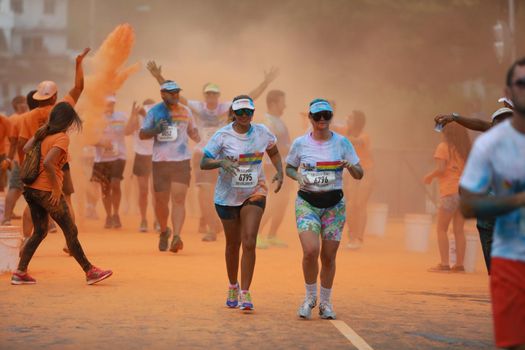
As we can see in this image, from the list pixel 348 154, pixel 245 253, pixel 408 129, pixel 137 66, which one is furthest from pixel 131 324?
pixel 408 129

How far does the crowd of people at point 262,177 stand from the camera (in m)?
5.30

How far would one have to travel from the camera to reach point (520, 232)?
211 inches

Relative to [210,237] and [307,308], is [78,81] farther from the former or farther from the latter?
[210,237]

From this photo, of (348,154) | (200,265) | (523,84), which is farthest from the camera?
(200,265)

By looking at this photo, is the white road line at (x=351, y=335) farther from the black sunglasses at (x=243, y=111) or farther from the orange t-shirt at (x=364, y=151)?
the orange t-shirt at (x=364, y=151)

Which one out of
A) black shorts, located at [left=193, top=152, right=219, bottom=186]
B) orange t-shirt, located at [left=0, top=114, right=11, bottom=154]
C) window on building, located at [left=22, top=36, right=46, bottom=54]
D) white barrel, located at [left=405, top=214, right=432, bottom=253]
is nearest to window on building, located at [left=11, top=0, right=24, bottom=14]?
window on building, located at [left=22, top=36, right=46, bottom=54]

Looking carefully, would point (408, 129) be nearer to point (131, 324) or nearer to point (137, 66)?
point (137, 66)

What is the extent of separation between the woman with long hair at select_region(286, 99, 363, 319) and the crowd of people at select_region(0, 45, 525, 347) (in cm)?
1

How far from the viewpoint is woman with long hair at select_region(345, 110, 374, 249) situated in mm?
16953

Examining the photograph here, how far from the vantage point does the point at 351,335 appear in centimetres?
846

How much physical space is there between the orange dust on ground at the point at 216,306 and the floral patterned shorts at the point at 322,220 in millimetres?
726

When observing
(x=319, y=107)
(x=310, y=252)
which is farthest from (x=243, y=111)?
(x=310, y=252)

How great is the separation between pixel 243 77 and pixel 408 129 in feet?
18.1

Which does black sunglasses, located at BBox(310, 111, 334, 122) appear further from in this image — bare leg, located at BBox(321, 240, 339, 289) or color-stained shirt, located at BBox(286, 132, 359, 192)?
bare leg, located at BBox(321, 240, 339, 289)
